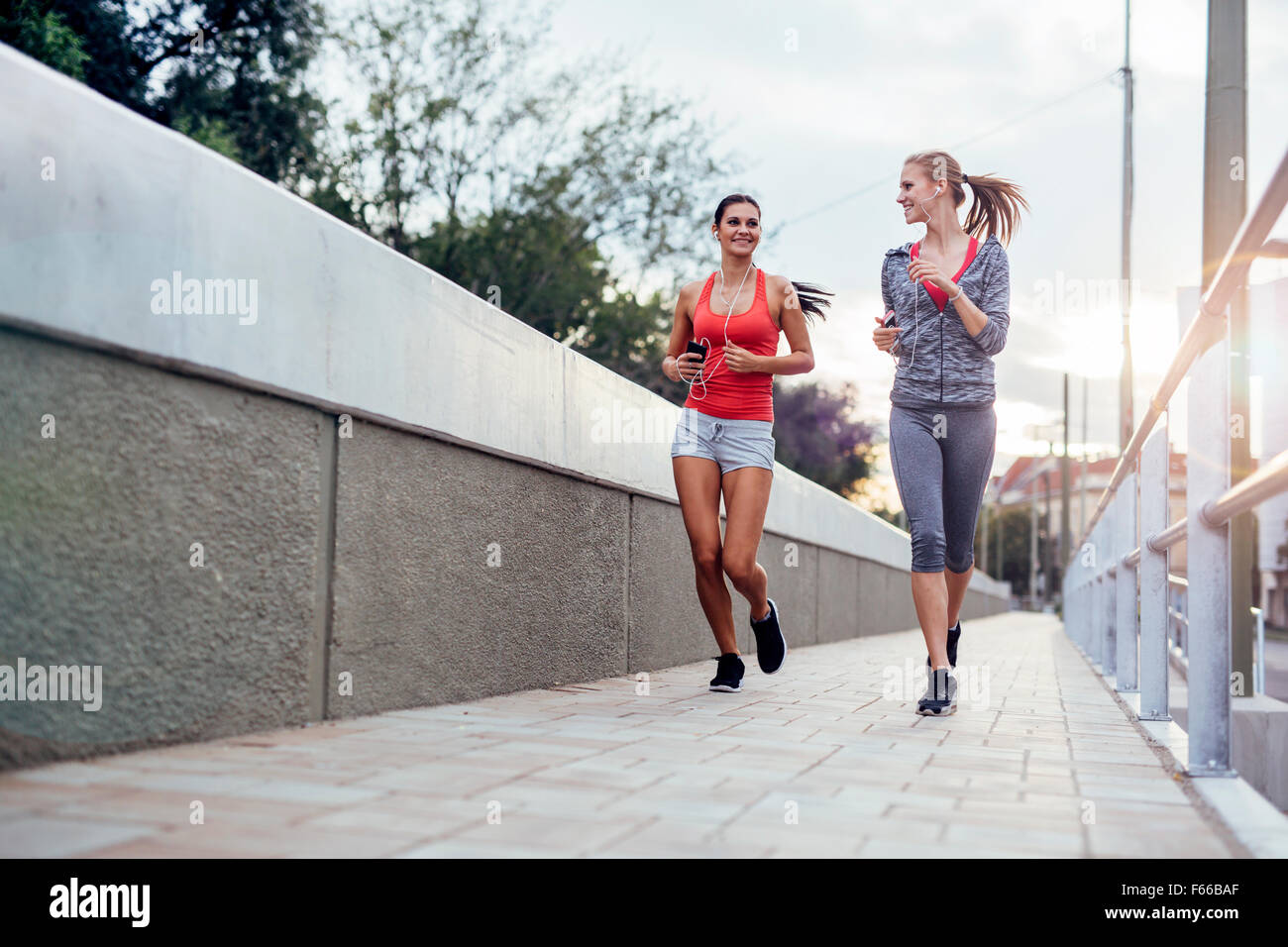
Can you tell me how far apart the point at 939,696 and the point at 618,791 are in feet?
7.05

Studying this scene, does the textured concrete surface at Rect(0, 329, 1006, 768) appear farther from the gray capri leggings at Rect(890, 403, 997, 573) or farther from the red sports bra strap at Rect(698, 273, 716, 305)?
the gray capri leggings at Rect(890, 403, 997, 573)

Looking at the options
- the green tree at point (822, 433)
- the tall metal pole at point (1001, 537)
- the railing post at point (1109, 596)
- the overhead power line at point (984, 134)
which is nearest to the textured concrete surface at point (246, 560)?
the railing post at point (1109, 596)

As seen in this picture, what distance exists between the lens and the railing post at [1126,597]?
220 inches

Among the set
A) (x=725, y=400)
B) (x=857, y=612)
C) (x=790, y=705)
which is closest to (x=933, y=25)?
(x=857, y=612)

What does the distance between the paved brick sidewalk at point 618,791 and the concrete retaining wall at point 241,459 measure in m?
0.20

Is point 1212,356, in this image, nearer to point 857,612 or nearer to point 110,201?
point 110,201

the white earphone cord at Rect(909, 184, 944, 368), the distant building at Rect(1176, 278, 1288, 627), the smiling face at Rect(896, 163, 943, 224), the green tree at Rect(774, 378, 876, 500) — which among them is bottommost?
the distant building at Rect(1176, 278, 1288, 627)

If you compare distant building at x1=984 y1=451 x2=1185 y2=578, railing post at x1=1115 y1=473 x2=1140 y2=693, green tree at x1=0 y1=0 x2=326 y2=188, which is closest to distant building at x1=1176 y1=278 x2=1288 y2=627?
railing post at x1=1115 y1=473 x2=1140 y2=693

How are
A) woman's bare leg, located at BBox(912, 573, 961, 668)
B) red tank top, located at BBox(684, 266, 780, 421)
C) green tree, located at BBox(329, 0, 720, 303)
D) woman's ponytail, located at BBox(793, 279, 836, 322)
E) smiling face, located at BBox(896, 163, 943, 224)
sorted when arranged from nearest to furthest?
woman's bare leg, located at BBox(912, 573, 961, 668) < smiling face, located at BBox(896, 163, 943, 224) < red tank top, located at BBox(684, 266, 780, 421) < woman's ponytail, located at BBox(793, 279, 836, 322) < green tree, located at BBox(329, 0, 720, 303)

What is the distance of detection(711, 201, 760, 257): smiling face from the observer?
4809 millimetres

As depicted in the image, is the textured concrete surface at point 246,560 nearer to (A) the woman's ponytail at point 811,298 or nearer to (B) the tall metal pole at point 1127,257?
(A) the woman's ponytail at point 811,298

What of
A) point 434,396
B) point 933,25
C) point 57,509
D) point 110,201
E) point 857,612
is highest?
point 933,25
